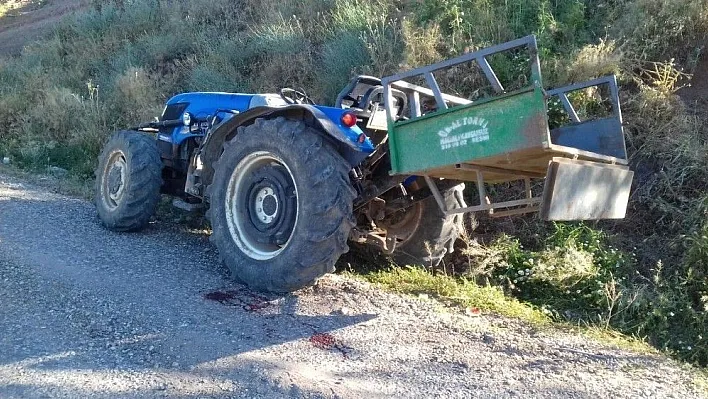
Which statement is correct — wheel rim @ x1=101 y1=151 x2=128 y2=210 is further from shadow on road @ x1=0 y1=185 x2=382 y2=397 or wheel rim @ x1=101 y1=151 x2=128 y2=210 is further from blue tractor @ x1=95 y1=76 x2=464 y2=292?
shadow on road @ x1=0 y1=185 x2=382 y2=397

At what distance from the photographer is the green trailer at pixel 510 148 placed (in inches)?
166

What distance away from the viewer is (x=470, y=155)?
4453 millimetres

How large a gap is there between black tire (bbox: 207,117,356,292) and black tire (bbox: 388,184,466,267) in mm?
1123

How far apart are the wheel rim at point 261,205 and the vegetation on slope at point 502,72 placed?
1889 mm

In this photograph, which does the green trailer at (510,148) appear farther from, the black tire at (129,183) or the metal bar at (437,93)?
the black tire at (129,183)

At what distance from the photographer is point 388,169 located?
542cm

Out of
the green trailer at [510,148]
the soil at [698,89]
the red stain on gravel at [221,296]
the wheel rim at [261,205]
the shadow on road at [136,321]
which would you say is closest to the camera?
the shadow on road at [136,321]

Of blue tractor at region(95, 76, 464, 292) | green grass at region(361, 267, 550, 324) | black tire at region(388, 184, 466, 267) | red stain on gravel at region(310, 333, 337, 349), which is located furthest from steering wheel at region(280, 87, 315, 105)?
red stain on gravel at region(310, 333, 337, 349)

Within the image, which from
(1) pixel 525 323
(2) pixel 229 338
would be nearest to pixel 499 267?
(1) pixel 525 323

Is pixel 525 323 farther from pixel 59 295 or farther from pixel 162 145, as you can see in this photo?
pixel 162 145

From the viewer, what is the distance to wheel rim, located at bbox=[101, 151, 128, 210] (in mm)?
7203

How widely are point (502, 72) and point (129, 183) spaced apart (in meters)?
4.38

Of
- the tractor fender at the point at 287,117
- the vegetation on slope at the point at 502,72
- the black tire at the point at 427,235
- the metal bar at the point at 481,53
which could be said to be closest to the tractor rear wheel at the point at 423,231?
the black tire at the point at 427,235

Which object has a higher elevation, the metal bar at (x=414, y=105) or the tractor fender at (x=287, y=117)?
the metal bar at (x=414, y=105)
